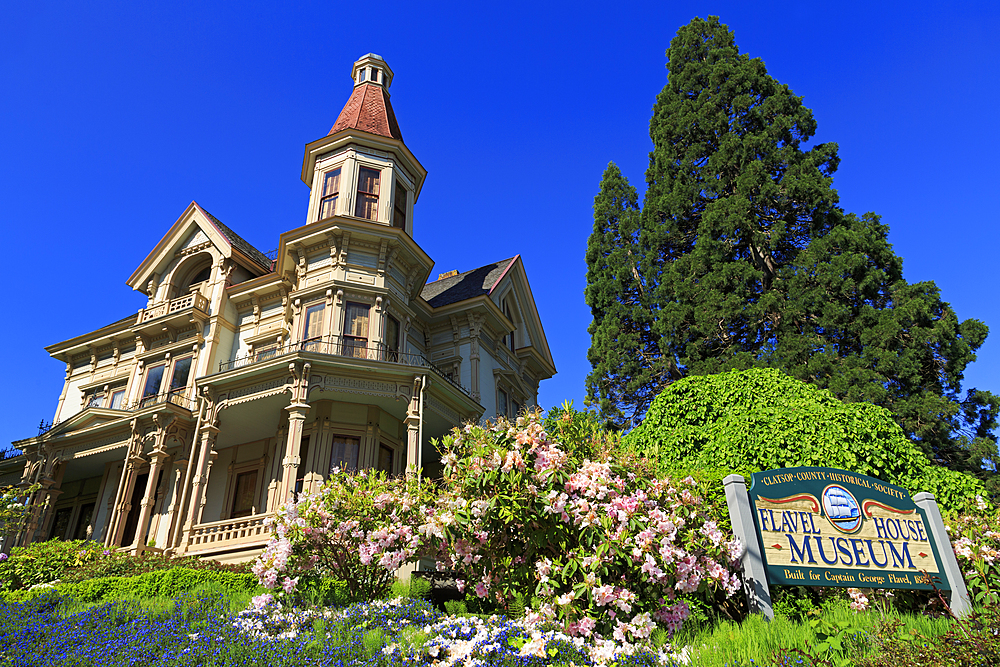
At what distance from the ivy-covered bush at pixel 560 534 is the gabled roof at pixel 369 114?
1907 centimetres

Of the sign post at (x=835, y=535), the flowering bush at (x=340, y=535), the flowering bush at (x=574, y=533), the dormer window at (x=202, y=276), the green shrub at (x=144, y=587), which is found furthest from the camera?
the dormer window at (x=202, y=276)

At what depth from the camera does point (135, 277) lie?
26.9 meters

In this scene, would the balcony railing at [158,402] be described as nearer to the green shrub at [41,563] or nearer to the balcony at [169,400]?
the balcony at [169,400]

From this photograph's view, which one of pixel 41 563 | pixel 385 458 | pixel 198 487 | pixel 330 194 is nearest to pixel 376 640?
pixel 198 487

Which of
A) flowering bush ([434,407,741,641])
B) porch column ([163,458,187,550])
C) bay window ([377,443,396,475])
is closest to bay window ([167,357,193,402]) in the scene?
porch column ([163,458,187,550])

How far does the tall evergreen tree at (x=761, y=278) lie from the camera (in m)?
16.2

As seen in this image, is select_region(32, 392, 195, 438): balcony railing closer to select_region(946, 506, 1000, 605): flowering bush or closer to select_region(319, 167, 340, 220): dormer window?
select_region(319, 167, 340, 220): dormer window

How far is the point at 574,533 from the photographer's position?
708cm

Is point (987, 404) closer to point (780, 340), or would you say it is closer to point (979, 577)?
point (780, 340)

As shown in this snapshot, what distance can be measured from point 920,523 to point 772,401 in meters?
4.12

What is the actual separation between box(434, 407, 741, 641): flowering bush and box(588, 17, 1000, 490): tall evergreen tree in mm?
11257

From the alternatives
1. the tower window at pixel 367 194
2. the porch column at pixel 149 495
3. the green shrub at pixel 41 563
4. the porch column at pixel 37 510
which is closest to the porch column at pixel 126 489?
the porch column at pixel 149 495

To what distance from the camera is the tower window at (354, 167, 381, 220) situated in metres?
22.4

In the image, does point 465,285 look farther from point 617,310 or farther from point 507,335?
Result: point 617,310
